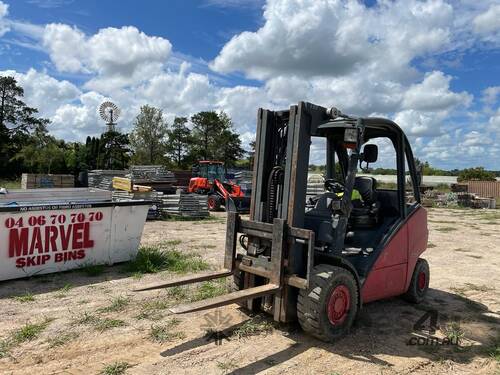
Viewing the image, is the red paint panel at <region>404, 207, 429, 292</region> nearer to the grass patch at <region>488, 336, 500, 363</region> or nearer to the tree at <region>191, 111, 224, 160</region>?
the grass patch at <region>488, 336, 500, 363</region>

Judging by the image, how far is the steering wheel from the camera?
5999 mm

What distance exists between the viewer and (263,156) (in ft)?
17.9

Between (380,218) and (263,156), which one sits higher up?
(263,156)

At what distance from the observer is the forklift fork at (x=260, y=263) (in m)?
4.52

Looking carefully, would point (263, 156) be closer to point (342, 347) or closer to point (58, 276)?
point (342, 347)

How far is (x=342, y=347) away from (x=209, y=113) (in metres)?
52.1

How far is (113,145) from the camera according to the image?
46188 millimetres

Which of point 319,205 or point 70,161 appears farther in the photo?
point 70,161

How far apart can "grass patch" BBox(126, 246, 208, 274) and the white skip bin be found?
1.07 ft

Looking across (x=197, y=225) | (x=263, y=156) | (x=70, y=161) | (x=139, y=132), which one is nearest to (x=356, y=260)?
(x=263, y=156)

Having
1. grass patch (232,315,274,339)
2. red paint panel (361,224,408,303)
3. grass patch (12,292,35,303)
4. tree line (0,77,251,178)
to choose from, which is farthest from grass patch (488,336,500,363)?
tree line (0,77,251,178)

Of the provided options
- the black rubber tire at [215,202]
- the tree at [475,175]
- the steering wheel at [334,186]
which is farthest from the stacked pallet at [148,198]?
the tree at [475,175]

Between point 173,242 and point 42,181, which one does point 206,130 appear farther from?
point 173,242

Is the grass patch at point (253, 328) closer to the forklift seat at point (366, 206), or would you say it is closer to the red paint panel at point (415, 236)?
the forklift seat at point (366, 206)
